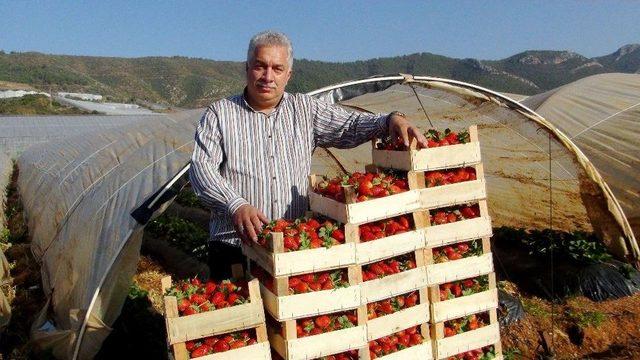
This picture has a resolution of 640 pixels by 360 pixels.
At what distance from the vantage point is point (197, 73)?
94.6 meters

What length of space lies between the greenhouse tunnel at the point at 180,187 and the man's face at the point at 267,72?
1.97 metres

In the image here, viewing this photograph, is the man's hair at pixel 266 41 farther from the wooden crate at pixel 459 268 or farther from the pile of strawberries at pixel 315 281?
the wooden crate at pixel 459 268

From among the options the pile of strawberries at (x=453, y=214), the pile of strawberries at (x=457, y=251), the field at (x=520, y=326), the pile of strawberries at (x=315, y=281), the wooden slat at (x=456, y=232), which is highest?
the pile of strawberries at (x=453, y=214)

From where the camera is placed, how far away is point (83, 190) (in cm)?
942

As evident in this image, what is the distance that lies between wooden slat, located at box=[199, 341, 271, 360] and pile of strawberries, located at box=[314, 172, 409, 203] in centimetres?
97

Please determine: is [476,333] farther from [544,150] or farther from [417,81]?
[544,150]

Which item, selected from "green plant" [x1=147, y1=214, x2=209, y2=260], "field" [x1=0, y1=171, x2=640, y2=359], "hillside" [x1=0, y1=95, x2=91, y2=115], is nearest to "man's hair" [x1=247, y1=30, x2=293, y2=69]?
"field" [x1=0, y1=171, x2=640, y2=359]

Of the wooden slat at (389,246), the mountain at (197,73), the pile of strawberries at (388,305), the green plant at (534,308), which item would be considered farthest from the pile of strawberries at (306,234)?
the mountain at (197,73)

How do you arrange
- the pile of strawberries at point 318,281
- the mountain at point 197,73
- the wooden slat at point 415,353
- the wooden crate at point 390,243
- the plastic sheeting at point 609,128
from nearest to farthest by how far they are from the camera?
the pile of strawberries at point 318,281 → the wooden crate at point 390,243 → the wooden slat at point 415,353 → the plastic sheeting at point 609,128 → the mountain at point 197,73

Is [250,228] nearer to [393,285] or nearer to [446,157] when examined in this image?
[393,285]

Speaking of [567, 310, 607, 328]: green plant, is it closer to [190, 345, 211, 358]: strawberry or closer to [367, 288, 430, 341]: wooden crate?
[367, 288, 430, 341]: wooden crate

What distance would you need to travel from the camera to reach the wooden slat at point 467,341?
3785mm

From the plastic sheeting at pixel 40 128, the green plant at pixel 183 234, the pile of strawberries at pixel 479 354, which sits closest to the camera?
the pile of strawberries at pixel 479 354

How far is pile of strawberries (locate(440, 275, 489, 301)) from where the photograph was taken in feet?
12.6
